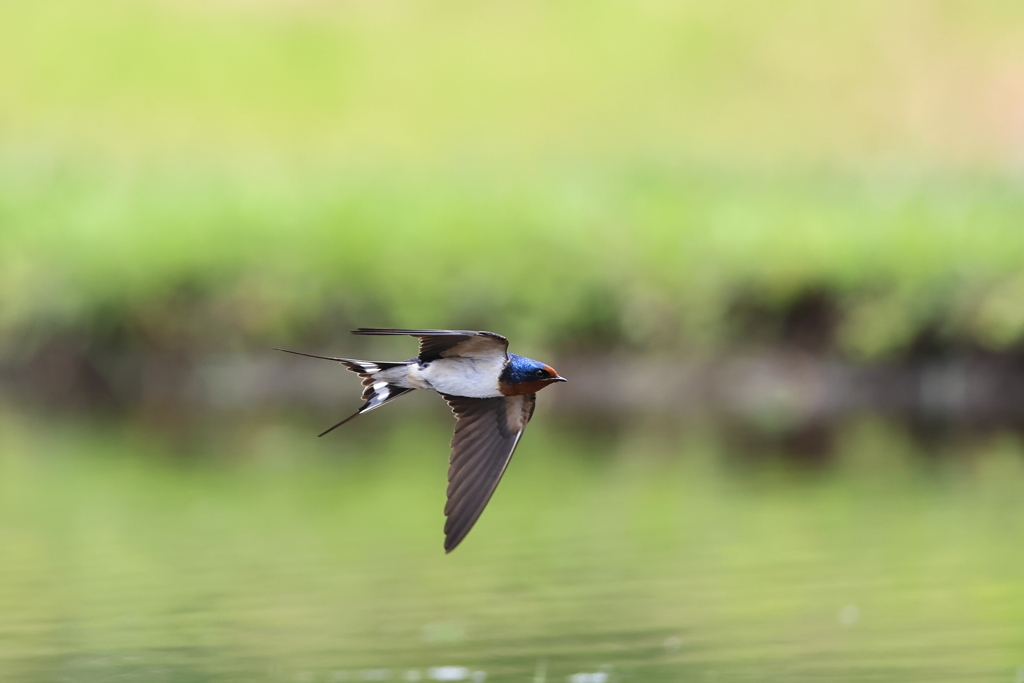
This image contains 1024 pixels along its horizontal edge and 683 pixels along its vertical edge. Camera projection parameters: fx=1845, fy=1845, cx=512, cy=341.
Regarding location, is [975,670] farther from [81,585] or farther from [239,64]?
[239,64]

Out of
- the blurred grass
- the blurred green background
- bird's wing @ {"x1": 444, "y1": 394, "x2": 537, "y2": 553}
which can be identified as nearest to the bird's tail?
bird's wing @ {"x1": 444, "y1": 394, "x2": 537, "y2": 553}

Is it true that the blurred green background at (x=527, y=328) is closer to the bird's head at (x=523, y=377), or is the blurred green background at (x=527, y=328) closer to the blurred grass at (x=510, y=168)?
the blurred grass at (x=510, y=168)

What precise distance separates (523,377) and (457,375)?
6.9 inches

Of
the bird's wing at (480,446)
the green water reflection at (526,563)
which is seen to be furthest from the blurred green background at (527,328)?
the bird's wing at (480,446)

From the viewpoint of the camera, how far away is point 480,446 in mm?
5203

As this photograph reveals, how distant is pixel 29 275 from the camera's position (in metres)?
14.9

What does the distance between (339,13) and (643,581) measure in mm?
17240

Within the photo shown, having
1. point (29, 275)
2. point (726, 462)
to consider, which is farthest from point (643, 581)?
point (29, 275)

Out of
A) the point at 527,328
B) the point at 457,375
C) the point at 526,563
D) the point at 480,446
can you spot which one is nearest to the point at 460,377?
the point at 457,375

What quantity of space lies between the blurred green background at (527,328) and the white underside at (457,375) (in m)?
1.20

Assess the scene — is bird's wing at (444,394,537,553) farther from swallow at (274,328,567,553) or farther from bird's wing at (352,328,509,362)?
bird's wing at (352,328,509,362)

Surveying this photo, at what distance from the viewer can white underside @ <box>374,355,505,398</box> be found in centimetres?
468

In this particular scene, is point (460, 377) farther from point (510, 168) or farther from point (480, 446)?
point (510, 168)

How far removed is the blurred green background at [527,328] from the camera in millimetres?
6508
